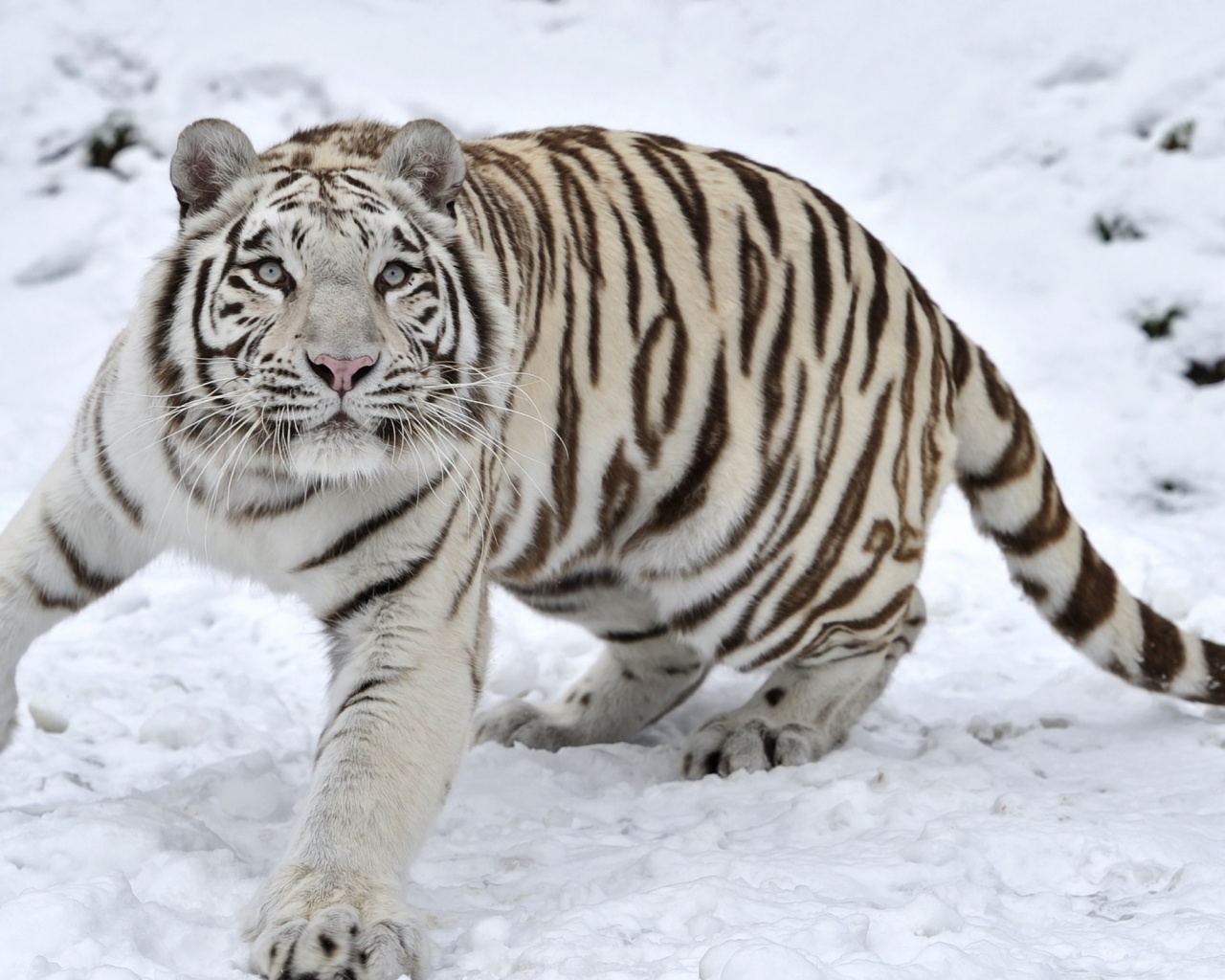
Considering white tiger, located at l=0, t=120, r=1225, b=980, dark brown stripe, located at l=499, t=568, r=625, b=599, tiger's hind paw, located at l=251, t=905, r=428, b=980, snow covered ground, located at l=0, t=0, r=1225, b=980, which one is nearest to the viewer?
tiger's hind paw, located at l=251, t=905, r=428, b=980

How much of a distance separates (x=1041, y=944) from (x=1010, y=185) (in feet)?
16.8

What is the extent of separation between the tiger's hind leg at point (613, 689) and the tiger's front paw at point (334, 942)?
60.5 inches

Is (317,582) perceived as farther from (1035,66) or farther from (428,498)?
(1035,66)

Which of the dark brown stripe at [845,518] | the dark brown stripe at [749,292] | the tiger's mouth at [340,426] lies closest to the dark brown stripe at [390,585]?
the tiger's mouth at [340,426]

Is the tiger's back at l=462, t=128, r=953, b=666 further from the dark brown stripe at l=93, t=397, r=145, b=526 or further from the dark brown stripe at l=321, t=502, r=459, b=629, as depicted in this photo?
the dark brown stripe at l=93, t=397, r=145, b=526

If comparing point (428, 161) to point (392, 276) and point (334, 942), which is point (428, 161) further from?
point (334, 942)

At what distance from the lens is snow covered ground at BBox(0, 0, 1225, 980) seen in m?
2.53

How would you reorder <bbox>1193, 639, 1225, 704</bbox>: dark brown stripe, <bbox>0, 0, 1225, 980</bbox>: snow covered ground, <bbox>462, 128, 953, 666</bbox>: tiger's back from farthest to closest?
1. <bbox>1193, 639, 1225, 704</bbox>: dark brown stripe
2. <bbox>462, 128, 953, 666</bbox>: tiger's back
3. <bbox>0, 0, 1225, 980</bbox>: snow covered ground

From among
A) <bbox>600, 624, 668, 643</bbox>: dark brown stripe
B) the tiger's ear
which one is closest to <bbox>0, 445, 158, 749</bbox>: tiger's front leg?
the tiger's ear

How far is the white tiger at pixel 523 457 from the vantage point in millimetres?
2631

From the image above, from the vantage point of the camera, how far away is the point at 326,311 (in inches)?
101

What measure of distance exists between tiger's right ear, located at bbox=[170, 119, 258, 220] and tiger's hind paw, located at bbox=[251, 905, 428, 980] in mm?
1270

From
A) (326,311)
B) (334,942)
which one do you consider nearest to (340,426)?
(326,311)

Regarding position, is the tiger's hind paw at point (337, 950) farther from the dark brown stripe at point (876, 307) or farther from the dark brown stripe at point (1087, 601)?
the dark brown stripe at point (1087, 601)
